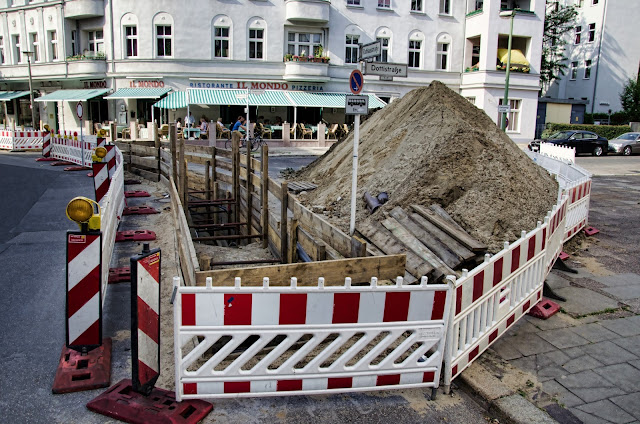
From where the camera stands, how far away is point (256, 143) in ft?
90.7

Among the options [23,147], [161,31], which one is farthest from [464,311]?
[161,31]

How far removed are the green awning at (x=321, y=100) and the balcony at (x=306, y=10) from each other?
4.56 meters

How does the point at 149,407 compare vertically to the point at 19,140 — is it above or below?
below

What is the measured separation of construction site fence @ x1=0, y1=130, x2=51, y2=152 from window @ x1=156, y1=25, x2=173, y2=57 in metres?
9.49

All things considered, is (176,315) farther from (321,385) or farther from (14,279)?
(14,279)

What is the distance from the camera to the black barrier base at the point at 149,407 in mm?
3885

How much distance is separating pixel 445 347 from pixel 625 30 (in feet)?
167

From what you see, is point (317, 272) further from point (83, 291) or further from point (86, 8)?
point (86, 8)

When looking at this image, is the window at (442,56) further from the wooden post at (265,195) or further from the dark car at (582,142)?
the wooden post at (265,195)

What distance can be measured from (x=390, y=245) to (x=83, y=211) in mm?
4000

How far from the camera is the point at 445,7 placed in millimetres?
38125

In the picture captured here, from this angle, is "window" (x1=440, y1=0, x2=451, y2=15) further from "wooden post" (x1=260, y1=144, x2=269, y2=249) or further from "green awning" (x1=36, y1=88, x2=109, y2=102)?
"wooden post" (x1=260, y1=144, x2=269, y2=249)

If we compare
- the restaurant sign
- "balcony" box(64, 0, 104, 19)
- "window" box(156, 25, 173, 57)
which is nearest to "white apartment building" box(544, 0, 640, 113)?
the restaurant sign

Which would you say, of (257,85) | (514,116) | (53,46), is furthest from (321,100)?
(53,46)
